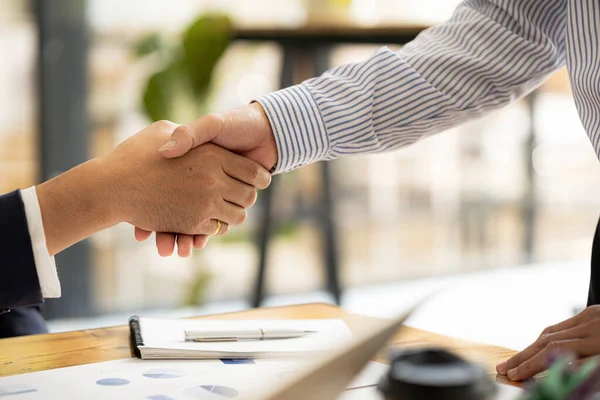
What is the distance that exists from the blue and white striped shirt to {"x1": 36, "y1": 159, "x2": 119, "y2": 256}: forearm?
12.4 inches

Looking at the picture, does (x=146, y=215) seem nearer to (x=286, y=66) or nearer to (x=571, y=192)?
(x=286, y=66)

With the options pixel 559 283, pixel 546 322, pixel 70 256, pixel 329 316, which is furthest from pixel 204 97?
pixel 559 283

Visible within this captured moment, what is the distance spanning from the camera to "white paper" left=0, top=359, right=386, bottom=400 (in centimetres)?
73

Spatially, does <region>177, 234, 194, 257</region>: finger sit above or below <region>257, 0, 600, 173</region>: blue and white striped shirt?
below

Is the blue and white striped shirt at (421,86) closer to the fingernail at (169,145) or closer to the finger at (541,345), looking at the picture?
the fingernail at (169,145)

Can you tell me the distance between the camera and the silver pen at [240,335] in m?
0.93

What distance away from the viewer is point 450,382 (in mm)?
385

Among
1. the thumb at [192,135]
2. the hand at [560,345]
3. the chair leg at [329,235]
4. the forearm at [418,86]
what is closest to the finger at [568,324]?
the hand at [560,345]

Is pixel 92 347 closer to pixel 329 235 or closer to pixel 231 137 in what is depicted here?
pixel 231 137

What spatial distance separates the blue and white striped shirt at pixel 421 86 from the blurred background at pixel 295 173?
58.4 inches

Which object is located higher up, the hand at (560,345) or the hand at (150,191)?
the hand at (150,191)

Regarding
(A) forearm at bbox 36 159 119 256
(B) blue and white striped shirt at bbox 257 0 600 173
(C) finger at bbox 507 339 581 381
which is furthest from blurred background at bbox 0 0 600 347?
(C) finger at bbox 507 339 581 381

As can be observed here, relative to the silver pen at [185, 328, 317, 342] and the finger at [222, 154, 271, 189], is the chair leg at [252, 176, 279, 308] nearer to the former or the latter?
the finger at [222, 154, 271, 189]

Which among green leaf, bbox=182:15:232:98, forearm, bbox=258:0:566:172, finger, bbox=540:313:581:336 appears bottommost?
finger, bbox=540:313:581:336
